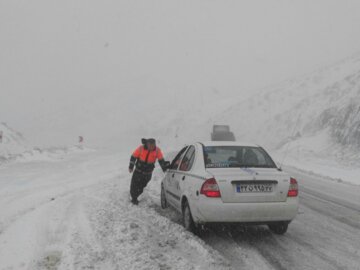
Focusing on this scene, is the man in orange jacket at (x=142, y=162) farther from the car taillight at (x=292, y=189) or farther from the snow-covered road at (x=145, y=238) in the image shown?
the car taillight at (x=292, y=189)

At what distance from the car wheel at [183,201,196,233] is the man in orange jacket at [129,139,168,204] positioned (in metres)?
2.58

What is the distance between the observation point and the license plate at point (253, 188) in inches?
227

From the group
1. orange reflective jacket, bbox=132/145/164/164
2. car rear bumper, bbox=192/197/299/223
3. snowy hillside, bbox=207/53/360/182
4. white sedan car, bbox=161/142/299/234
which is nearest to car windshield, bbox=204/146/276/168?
white sedan car, bbox=161/142/299/234

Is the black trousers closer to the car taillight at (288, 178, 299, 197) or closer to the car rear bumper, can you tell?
the car rear bumper

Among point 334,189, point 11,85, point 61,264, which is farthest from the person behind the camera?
point 11,85

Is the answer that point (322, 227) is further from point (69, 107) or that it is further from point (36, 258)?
point (69, 107)

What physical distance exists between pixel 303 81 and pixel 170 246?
5318 centimetres

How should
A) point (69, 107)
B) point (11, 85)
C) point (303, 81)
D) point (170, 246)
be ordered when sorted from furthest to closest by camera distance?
point (11, 85) → point (69, 107) → point (303, 81) → point (170, 246)

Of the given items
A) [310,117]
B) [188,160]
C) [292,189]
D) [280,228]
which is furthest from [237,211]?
[310,117]

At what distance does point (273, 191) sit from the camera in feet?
19.3

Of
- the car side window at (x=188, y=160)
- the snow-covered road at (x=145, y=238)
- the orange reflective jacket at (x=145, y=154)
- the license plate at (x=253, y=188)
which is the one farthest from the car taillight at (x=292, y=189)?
the orange reflective jacket at (x=145, y=154)

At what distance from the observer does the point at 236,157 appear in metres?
6.95

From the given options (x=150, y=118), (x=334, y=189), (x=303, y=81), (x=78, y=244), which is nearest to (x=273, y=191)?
(x=78, y=244)

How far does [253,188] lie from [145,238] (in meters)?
1.79
